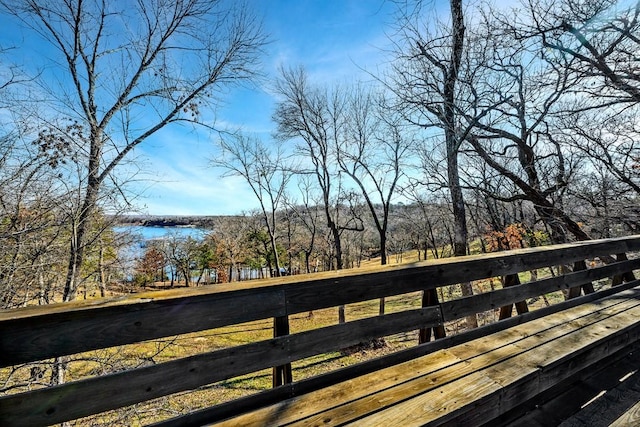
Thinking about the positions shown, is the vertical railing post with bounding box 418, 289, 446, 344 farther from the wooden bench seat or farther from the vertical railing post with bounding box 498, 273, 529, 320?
the vertical railing post with bounding box 498, 273, 529, 320

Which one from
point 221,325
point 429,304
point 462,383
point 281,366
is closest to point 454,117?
point 429,304

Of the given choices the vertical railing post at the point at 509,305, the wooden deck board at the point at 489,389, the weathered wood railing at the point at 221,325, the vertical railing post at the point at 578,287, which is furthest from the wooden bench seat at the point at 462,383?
the vertical railing post at the point at 578,287

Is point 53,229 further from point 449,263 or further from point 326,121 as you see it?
point 326,121

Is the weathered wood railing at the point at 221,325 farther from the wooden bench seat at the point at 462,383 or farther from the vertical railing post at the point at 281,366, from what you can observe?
the wooden bench seat at the point at 462,383

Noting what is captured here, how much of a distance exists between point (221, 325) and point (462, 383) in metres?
1.21

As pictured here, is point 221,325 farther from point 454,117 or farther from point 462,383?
point 454,117

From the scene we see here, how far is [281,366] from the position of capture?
153cm

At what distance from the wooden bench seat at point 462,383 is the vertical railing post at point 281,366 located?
0.15m

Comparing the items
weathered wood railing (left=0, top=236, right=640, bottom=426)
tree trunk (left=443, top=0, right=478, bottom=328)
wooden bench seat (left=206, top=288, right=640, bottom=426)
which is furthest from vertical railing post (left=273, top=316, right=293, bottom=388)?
tree trunk (left=443, top=0, right=478, bottom=328)

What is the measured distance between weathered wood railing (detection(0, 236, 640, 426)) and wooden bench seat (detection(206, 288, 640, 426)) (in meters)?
0.14

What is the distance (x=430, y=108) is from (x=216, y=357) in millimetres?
6044

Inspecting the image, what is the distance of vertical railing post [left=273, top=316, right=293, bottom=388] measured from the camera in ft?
5.01

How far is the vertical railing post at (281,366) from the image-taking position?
1527 mm

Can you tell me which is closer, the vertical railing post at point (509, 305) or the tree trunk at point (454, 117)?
the vertical railing post at point (509, 305)
